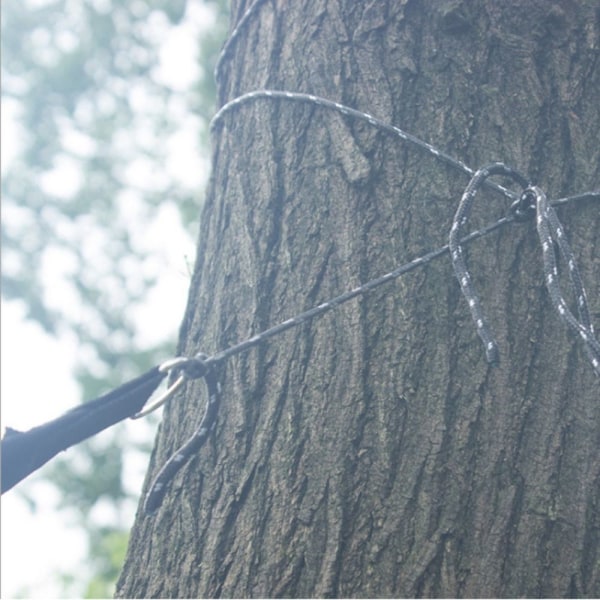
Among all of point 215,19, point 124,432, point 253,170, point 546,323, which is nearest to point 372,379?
point 546,323

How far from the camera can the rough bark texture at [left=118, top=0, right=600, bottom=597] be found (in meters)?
1.04

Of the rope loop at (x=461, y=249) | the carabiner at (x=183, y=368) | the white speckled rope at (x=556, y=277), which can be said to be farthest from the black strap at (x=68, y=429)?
the white speckled rope at (x=556, y=277)

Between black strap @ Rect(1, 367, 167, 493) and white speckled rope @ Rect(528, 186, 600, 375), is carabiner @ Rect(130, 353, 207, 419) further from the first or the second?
white speckled rope @ Rect(528, 186, 600, 375)

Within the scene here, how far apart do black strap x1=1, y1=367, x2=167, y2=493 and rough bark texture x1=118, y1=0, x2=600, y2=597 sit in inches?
4.4

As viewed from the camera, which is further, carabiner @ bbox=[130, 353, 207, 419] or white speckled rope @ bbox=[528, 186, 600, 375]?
carabiner @ bbox=[130, 353, 207, 419]

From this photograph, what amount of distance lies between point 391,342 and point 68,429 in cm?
49

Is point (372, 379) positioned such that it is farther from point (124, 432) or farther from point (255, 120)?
point (124, 432)

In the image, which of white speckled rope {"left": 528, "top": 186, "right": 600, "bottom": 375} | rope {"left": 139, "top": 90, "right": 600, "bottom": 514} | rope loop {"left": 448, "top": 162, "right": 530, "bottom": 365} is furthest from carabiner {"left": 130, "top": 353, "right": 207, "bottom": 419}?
white speckled rope {"left": 528, "top": 186, "right": 600, "bottom": 375}

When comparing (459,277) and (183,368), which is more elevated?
(459,277)

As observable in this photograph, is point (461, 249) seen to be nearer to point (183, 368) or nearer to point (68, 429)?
point (183, 368)

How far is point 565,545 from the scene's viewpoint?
1.01 meters

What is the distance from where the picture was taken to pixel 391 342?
1158 mm

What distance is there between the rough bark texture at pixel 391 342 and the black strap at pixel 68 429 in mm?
111

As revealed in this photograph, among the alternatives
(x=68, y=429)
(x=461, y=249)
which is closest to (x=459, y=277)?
(x=461, y=249)
